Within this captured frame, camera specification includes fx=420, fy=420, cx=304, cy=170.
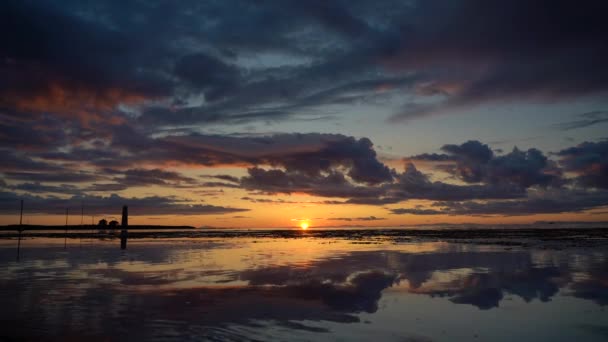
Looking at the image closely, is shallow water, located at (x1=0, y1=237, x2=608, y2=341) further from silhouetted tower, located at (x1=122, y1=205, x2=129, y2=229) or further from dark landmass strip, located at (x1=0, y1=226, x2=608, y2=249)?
silhouetted tower, located at (x1=122, y1=205, x2=129, y2=229)

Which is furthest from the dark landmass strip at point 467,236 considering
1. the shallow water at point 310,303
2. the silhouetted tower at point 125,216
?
the silhouetted tower at point 125,216

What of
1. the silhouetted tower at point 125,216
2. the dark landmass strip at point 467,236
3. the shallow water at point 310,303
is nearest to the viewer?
the shallow water at point 310,303

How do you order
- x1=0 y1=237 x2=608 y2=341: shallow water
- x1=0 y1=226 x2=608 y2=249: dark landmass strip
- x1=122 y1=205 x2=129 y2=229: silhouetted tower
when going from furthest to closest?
x1=122 y1=205 x2=129 y2=229: silhouetted tower < x1=0 y1=226 x2=608 y2=249: dark landmass strip < x1=0 y1=237 x2=608 y2=341: shallow water

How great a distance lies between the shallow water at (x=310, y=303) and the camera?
12.0 m

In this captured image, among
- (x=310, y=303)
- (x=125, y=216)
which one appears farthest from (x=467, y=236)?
(x=125, y=216)

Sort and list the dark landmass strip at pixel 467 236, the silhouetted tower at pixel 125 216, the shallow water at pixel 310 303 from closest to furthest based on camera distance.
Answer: the shallow water at pixel 310 303 < the dark landmass strip at pixel 467 236 < the silhouetted tower at pixel 125 216

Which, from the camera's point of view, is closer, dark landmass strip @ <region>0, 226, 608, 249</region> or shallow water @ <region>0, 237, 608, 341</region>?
shallow water @ <region>0, 237, 608, 341</region>

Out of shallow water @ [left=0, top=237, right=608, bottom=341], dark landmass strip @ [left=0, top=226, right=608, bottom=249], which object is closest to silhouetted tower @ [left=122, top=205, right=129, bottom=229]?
dark landmass strip @ [left=0, top=226, right=608, bottom=249]

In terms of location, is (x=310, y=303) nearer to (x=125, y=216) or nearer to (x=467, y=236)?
(x=467, y=236)

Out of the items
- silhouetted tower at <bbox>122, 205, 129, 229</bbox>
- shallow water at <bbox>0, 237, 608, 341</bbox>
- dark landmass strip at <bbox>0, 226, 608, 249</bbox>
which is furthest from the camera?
silhouetted tower at <bbox>122, 205, 129, 229</bbox>

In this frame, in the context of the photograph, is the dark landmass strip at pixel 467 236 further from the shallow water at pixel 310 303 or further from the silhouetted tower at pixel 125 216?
the silhouetted tower at pixel 125 216

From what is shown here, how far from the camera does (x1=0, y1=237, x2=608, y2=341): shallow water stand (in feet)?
39.3

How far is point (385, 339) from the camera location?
11.3m

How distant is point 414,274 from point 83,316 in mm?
16834
